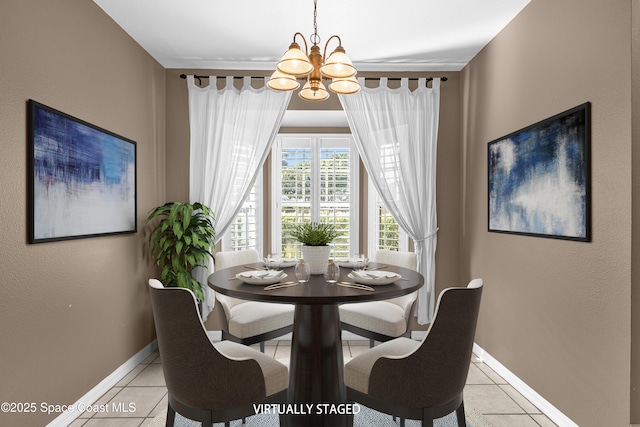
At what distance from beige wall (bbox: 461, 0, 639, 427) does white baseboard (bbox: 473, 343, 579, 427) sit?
44 mm

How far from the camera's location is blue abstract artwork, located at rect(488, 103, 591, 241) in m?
2.10

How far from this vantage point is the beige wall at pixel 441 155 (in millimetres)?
3746

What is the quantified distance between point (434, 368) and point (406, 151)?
2451 mm

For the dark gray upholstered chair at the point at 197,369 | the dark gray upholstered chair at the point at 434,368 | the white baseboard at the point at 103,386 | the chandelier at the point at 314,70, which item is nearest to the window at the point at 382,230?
the chandelier at the point at 314,70

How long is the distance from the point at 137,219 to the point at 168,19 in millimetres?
1652

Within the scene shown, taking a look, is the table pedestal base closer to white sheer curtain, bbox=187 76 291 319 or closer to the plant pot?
the plant pot

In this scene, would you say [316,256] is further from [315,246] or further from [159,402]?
[159,402]

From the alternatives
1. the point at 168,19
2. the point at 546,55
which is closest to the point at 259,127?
the point at 168,19

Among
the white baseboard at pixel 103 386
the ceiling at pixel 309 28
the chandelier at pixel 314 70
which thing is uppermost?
the ceiling at pixel 309 28

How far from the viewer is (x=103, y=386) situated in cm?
269

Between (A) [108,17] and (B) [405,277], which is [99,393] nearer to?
(B) [405,277]

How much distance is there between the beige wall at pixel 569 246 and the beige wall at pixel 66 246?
10.1 ft

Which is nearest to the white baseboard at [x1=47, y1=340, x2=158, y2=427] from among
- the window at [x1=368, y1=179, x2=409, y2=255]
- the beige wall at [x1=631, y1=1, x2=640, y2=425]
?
the window at [x1=368, y1=179, x2=409, y2=255]

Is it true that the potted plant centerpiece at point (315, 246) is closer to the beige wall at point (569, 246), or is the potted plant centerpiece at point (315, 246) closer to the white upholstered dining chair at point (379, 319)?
the white upholstered dining chair at point (379, 319)
